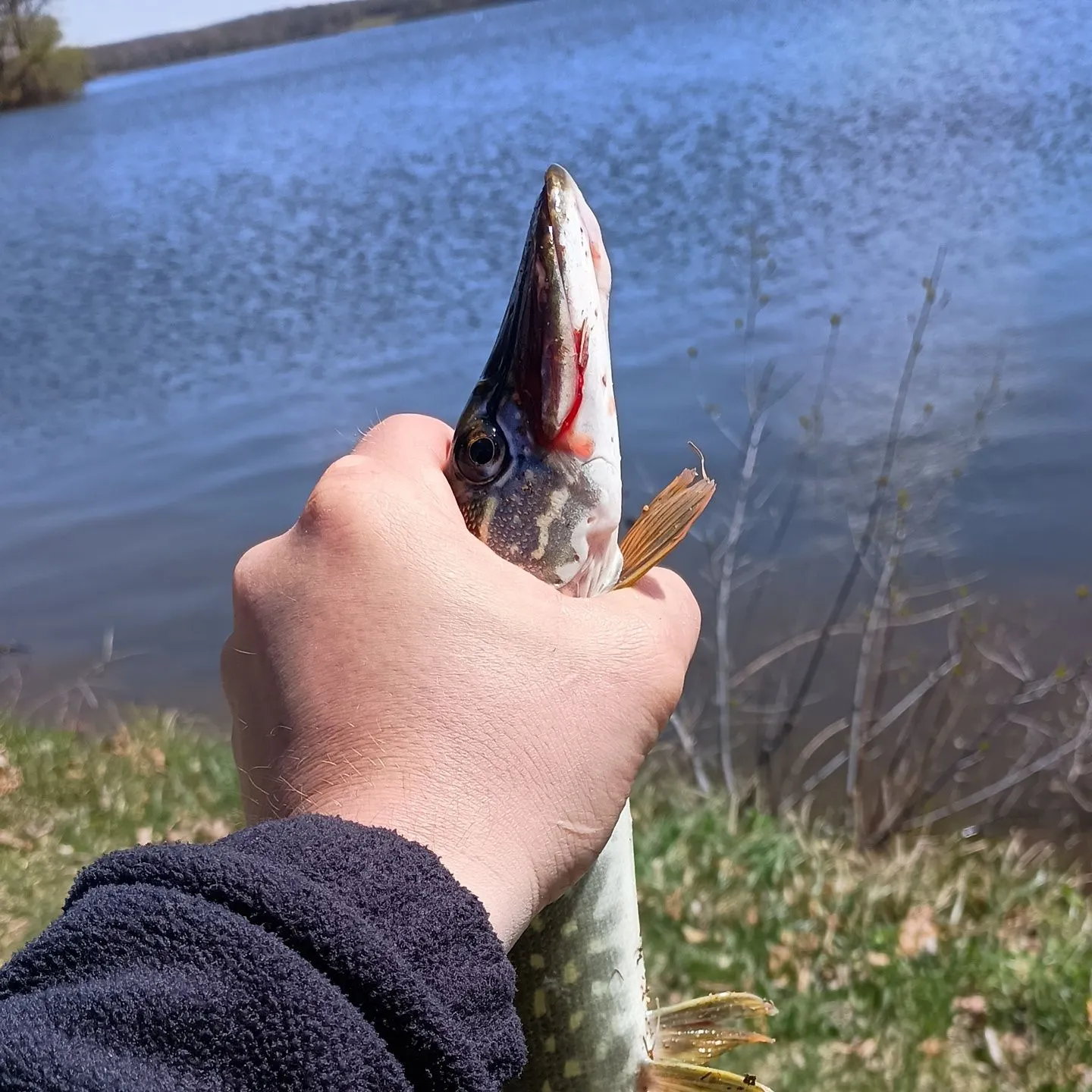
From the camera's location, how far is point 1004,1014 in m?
3.53

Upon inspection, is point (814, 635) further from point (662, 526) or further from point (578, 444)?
point (578, 444)

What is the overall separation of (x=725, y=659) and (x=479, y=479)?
12.3 ft

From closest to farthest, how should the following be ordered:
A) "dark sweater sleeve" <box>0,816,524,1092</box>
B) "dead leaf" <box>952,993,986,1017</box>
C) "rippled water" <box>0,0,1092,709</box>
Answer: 1. "dark sweater sleeve" <box>0,816,524,1092</box>
2. "dead leaf" <box>952,993,986,1017</box>
3. "rippled water" <box>0,0,1092,709</box>

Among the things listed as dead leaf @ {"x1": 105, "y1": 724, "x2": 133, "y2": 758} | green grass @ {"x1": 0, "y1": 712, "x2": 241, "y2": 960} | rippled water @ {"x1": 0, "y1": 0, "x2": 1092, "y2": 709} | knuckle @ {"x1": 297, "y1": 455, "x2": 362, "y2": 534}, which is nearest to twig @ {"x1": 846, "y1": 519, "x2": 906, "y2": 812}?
rippled water @ {"x1": 0, "y1": 0, "x2": 1092, "y2": 709}

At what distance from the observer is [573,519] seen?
1841 millimetres

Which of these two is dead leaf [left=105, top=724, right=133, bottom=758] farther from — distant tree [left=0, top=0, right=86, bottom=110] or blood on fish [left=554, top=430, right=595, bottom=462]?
distant tree [left=0, top=0, right=86, bottom=110]

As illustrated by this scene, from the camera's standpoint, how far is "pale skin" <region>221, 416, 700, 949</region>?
4.60ft

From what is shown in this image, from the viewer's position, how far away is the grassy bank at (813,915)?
3422mm

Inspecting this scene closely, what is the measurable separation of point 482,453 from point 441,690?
0.53 meters

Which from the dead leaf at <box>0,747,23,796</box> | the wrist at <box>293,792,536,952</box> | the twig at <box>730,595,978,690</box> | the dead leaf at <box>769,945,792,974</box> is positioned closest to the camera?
the wrist at <box>293,792,536,952</box>

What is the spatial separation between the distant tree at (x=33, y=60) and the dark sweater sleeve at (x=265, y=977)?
38.6m

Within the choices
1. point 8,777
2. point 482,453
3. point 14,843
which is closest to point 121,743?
point 8,777

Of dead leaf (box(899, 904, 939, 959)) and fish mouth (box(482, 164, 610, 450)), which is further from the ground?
fish mouth (box(482, 164, 610, 450))

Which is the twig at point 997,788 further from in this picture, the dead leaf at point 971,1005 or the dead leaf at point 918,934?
the dead leaf at point 971,1005
